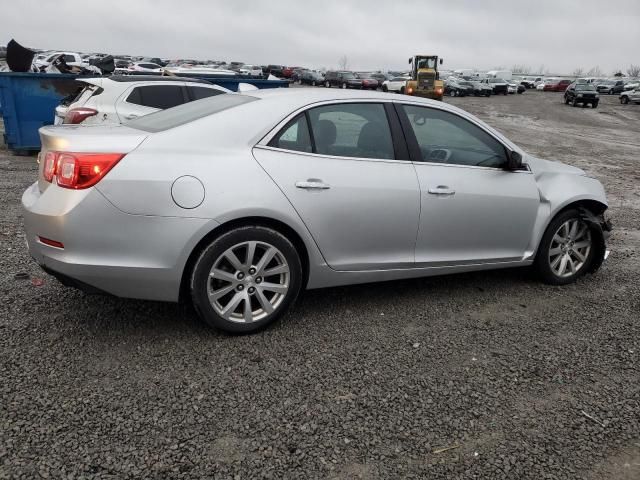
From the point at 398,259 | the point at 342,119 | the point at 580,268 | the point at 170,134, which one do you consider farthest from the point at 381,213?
the point at 580,268

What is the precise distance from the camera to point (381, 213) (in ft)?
12.2

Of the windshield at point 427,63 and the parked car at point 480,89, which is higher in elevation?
the windshield at point 427,63

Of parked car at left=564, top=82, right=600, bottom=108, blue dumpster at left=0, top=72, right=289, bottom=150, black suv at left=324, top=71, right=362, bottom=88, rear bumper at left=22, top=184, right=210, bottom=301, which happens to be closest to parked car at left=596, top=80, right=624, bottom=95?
parked car at left=564, top=82, right=600, bottom=108

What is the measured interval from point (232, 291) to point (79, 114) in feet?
19.7

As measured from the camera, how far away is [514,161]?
4250mm

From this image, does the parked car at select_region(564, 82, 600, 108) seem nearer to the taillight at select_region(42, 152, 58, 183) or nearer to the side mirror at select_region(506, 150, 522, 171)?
the side mirror at select_region(506, 150, 522, 171)

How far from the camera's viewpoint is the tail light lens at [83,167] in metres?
3.04

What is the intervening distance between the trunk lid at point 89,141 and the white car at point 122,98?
16.9 feet

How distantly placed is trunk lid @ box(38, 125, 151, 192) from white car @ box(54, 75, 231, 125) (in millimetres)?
5137

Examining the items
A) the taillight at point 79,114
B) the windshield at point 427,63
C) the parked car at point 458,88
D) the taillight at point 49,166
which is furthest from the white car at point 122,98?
the parked car at point 458,88

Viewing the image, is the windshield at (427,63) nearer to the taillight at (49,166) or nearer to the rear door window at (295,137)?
the rear door window at (295,137)

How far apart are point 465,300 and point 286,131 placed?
6.43 ft

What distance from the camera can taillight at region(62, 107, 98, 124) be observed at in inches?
320

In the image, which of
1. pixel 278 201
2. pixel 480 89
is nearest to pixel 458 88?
A: pixel 480 89
